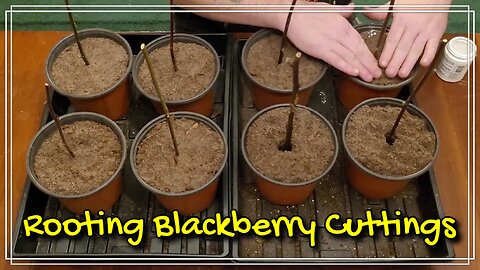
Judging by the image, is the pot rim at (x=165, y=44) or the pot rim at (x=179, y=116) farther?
the pot rim at (x=165, y=44)

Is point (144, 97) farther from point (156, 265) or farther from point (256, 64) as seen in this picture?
point (156, 265)

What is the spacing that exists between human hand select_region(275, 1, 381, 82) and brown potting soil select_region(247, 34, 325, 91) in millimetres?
23

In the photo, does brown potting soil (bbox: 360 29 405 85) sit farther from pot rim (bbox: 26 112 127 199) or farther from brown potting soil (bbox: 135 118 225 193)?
pot rim (bbox: 26 112 127 199)

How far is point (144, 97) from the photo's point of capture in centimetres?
102

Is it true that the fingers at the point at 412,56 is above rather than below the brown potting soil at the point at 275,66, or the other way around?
above

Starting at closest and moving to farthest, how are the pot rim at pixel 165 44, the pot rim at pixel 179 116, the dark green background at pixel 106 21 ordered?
the pot rim at pixel 179 116 → the pot rim at pixel 165 44 → the dark green background at pixel 106 21

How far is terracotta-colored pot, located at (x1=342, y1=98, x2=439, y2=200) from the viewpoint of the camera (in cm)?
81

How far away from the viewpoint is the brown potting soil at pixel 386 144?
32.9 inches

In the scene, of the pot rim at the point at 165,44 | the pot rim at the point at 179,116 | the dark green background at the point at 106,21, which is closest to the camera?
the pot rim at the point at 179,116

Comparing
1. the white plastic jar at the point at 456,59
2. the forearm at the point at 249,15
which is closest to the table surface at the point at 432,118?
the white plastic jar at the point at 456,59

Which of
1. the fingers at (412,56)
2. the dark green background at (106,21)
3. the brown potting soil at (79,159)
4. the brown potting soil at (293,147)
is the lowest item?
the dark green background at (106,21)

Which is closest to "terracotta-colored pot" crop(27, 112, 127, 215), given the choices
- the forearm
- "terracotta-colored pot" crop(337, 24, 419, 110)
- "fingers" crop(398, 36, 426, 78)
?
the forearm

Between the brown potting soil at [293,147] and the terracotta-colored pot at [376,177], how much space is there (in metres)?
0.04

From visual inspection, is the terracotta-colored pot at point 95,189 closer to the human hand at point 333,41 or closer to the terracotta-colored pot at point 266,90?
the terracotta-colored pot at point 266,90
